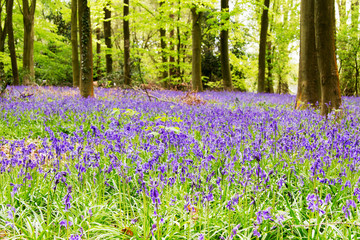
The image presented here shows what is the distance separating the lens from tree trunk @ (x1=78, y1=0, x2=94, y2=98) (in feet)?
35.1

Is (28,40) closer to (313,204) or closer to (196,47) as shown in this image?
(196,47)

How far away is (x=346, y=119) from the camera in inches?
247

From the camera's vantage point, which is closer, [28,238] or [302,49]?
[28,238]

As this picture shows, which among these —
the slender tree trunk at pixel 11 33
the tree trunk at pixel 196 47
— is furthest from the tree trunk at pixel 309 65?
the slender tree trunk at pixel 11 33

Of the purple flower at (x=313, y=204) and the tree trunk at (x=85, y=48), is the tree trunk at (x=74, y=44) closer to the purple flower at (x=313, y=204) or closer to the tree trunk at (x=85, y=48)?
the tree trunk at (x=85, y=48)

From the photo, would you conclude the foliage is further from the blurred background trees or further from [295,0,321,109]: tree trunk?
the blurred background trees

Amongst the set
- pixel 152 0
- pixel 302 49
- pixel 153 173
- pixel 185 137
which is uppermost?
pixel 152 0

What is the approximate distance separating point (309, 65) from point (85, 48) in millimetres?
7872

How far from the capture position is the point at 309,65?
355 inches

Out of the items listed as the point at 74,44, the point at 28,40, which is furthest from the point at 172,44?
the point at 28,40

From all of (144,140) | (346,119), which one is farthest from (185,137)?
(346,119)

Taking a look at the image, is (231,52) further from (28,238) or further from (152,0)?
(28,238)

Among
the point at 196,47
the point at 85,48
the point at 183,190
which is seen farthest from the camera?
the point at 196,47

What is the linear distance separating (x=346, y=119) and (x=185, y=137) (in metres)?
3.98
